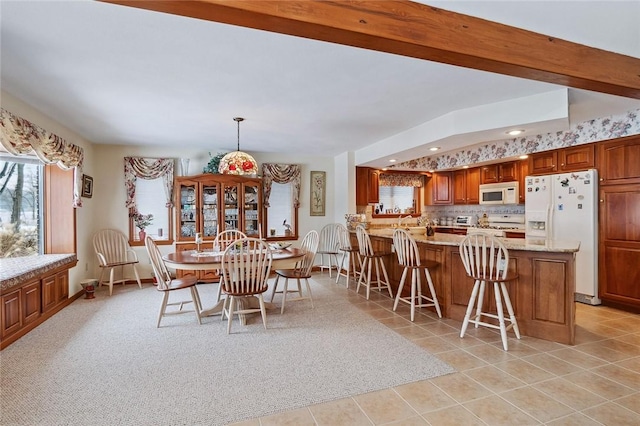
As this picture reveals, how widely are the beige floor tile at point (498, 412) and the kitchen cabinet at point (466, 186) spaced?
4.72 m

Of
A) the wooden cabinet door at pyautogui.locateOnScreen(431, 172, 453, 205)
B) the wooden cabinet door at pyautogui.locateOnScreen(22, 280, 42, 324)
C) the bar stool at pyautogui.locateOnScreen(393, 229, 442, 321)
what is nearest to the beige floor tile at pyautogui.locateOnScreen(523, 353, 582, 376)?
the bar stool at pyautogui.locateOnScreen(393, 229, 442, 321)

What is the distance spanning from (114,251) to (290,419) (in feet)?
15.5

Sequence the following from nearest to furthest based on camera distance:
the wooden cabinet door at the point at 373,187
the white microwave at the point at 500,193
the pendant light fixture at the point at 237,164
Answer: the pendant light fixture at the point at 237,164
the white microwave at the point at 500,193
the wooden cabinet door at the point at 373,187

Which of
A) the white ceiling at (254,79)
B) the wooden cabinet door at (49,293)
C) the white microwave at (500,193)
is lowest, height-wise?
the wooden cabinet door at (49,293)

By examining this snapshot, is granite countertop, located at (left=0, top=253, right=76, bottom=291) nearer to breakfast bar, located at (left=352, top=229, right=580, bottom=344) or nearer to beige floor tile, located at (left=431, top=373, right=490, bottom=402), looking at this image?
beige floor tile, located at (left=431, top=373, right=490, bottom=402)

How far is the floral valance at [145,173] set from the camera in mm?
5445

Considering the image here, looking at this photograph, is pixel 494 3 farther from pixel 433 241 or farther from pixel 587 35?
pixel 433 241

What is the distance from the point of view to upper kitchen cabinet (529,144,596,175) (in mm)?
4191

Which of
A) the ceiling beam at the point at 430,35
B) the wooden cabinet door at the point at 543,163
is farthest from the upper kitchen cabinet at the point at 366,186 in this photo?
the ceiling beam at the point at 430,35

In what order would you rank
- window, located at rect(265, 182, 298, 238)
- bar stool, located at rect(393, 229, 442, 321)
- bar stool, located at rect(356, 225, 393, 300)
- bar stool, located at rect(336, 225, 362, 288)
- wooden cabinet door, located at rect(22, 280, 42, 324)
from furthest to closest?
window, located at rect(265, 182, 298, 238) < bar stool, located at rect(336, 225, 362, 288) < bar stool, located at rect(356, 225, 393, 300) < bar stool, located at rect(393, 229, 442, 321) < wooden cabinet door, located at rect(22, 280, 42, 324)

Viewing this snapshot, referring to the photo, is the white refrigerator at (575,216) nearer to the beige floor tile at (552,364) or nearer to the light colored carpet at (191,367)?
the beige floor tile at (552,364)

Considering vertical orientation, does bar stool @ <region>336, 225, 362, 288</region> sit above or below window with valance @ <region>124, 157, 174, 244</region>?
below

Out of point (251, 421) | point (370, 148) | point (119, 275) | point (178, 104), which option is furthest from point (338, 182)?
point (251, 421)

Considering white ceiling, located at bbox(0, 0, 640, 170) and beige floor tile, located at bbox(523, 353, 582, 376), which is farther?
beige floor tile, located at bbox(523, 353, 582, 376)
